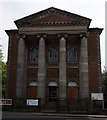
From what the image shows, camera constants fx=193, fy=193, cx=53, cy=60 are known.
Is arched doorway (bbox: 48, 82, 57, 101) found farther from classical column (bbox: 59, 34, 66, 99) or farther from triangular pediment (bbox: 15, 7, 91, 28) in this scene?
triangular pediment (bbox: 15, 7, 91, 28)

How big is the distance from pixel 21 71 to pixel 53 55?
6.93m

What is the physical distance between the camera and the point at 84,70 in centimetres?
3020

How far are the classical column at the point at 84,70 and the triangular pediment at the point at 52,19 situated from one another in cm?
271

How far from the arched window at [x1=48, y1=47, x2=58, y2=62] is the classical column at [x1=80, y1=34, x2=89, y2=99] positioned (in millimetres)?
5459

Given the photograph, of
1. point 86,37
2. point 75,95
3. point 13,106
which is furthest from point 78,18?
point 13,106

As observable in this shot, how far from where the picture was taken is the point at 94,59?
3294 centimetres

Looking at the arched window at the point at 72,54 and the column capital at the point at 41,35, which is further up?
the column capital at the point at 41,35

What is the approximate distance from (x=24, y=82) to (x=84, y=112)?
13.3 metres

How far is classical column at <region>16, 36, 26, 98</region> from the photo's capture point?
30.5 m

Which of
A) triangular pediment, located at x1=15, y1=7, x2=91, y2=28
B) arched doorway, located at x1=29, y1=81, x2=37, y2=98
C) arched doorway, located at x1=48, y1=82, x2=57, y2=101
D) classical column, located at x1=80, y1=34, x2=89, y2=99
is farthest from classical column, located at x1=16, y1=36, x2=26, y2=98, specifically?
classical column, located at x1=80, y1=34, x2=89, y2=99

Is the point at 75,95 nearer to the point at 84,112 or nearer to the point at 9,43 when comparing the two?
the point at 84,112

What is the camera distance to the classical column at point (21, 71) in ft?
100

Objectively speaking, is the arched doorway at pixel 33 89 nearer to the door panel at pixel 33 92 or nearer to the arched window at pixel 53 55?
the door panel at pixel 33 92

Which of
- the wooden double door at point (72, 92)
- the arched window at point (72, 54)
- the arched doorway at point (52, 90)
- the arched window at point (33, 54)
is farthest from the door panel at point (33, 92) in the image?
the arched window at point (72, 54)
